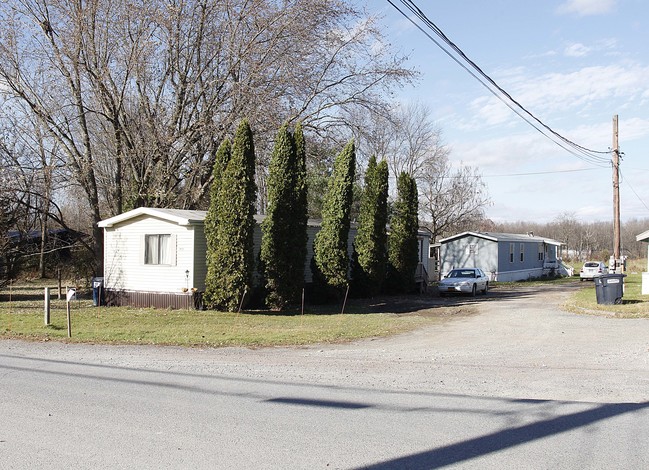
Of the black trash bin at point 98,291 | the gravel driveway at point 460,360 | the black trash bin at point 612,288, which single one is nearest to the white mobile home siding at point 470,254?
the black trash bin at point 612,288

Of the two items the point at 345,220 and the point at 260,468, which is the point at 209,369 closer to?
the point at 260,468

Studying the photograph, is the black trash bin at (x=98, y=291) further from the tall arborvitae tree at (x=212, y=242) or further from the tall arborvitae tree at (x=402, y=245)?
the tall arborvitae tree at (x=402, y=245)

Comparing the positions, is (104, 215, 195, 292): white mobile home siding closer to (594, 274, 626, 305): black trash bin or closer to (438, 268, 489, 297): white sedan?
(438, 268, 489, 297): white sedan

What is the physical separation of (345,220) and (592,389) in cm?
1608

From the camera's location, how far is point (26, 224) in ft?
81.1

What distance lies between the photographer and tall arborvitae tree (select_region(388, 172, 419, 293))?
29641 mm

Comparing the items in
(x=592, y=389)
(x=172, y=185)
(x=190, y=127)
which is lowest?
(x=592, y=389)

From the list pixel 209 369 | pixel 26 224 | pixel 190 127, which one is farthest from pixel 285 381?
pixel 26 224

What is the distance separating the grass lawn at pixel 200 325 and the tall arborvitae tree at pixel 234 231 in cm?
78

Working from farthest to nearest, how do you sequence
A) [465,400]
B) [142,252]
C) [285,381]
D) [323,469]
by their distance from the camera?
[142,252]
[285,381]
[465,400]
[323,469]

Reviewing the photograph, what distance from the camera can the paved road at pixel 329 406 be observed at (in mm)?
5605

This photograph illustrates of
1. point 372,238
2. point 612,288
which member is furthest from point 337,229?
point 612,288

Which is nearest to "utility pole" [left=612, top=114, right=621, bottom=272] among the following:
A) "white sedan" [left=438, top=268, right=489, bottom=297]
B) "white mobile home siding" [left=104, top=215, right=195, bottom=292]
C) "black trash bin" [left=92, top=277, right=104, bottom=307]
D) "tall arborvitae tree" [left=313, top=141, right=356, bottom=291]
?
"white sedan" [left=438, top=268, right=489, bottom=297]

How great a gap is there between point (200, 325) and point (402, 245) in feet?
48.5
